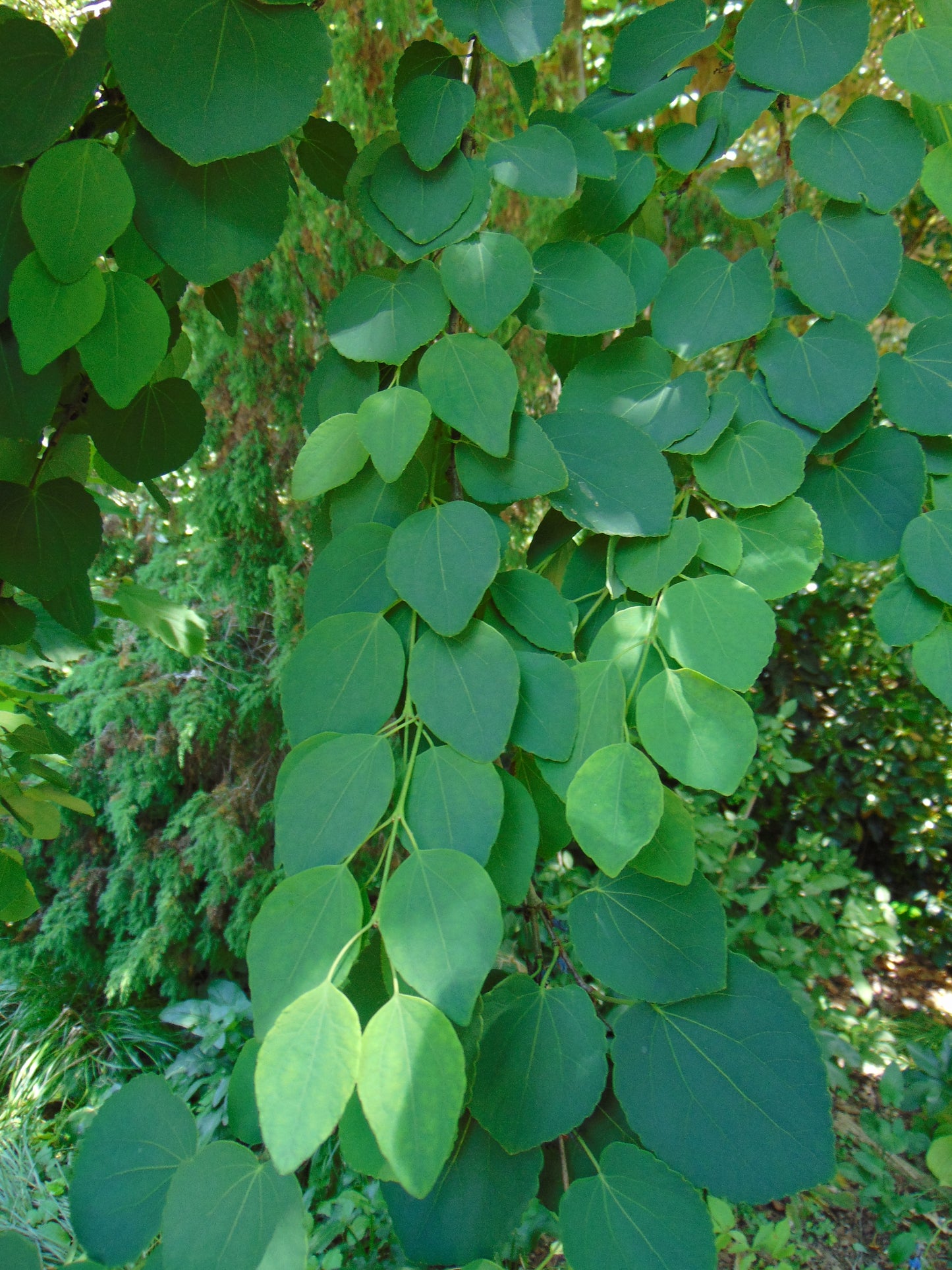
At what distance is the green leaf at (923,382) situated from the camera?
0.52m

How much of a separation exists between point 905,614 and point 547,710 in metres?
0.26

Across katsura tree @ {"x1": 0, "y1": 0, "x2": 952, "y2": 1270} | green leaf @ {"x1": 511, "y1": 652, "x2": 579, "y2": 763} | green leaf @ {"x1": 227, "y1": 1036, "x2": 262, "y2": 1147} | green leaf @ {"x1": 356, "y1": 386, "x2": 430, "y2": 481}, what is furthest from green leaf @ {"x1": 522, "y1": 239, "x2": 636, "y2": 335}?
green leaf @ {"x1": 227, "y1": 1036, "x2": 262, "y2": 1147}

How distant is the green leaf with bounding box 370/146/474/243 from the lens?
470 mm

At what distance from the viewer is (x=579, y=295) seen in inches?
19.8

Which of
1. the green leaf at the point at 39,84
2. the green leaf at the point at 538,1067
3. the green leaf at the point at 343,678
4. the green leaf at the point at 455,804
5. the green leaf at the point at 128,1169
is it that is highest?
the green leaf at the point at 39,84

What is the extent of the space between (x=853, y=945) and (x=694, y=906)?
6.81ft

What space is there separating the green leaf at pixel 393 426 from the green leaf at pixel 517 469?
0.05m

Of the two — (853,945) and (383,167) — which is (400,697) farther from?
(853,945)

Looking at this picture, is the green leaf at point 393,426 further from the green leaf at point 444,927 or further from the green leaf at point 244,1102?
the green leaf at point 244,1102

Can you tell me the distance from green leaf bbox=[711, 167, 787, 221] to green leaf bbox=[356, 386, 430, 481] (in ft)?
0.85

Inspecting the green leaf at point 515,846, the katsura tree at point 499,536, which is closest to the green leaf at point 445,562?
the katsura tree at point 499,536

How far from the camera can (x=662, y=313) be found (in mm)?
533

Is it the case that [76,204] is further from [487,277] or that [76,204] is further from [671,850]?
[671,850]

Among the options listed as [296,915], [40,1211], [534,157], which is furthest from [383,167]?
[40,1211]
